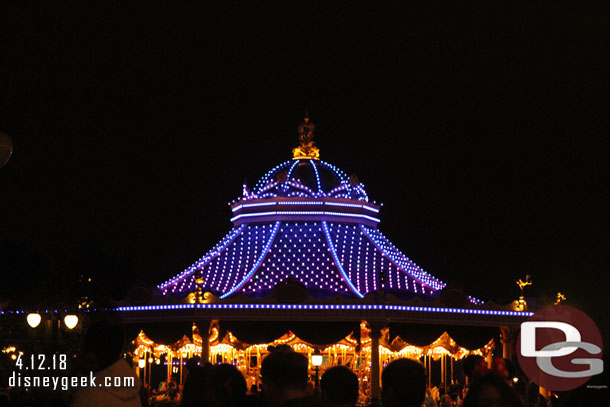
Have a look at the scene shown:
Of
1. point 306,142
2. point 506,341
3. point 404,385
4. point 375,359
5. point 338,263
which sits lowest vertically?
point 404,385

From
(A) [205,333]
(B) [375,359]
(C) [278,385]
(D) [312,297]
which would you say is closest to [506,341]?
(B) [375,359]

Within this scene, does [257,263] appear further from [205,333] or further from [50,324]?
[50,324]

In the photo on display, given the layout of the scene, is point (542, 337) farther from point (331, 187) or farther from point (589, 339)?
point (331, 187)

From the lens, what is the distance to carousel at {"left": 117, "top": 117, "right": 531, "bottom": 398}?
3241 centimetres

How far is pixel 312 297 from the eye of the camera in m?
32.4

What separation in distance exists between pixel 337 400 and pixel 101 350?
1.52 m

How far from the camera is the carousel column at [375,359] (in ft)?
103

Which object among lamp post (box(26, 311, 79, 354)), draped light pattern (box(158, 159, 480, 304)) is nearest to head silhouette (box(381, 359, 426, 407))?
lamp post (box(26, 311, 79, 354))

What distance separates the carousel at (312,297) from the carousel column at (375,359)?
1.4 inches

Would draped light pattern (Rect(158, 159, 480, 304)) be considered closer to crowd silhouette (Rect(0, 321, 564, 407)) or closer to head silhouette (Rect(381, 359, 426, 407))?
crowd silhouette (Rect(0, 321, 564, 407))

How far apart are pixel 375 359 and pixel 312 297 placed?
2736mm

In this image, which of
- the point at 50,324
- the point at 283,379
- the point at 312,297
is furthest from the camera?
the point at 312,297

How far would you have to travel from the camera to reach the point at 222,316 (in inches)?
1277

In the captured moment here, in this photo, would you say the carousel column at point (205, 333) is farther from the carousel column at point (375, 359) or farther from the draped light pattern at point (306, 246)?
the carousel column at point (375, 359)
